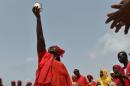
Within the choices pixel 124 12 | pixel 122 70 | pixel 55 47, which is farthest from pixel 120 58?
pixel 124 12

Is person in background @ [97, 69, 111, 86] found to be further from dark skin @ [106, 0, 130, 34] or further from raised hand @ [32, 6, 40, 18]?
dark skin @ [106, 0, 130, 34]

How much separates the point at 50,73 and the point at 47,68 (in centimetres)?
10

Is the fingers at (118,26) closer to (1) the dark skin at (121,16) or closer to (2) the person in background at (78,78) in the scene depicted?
(1) the dark skin at (121,16)

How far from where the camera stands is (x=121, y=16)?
3070 mm

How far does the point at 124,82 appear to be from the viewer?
941 centimetres

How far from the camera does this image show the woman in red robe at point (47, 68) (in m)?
7.59

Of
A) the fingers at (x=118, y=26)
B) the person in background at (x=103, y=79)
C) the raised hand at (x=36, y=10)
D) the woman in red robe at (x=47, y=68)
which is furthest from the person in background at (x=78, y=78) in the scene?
the fingers at (x=118, y=26)

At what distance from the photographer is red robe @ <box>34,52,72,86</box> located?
25.4ft

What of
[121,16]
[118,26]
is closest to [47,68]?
[118,26]

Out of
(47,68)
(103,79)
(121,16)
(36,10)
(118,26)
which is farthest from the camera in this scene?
(103,79)

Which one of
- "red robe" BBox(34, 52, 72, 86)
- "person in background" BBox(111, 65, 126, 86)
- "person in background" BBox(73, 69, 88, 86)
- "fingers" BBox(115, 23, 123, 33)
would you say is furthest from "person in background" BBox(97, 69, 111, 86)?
"fingers" BBox(115, 23, 123, 33)

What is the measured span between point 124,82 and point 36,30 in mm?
2712

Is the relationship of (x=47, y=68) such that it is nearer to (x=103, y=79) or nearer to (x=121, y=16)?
(x=121, y=16)

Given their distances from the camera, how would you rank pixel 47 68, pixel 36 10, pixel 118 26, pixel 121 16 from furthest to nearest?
pixel 47 68, pixel 36 10, pixel 118 26, pixel 121 16
